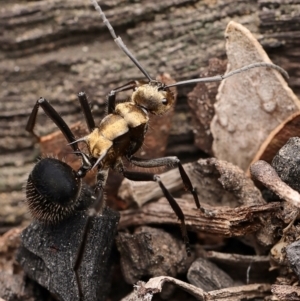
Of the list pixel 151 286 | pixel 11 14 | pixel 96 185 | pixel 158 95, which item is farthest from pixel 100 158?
pixel 11 14

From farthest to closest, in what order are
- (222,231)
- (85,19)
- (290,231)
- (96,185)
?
(85,19) → (96,185) → (222,231) → (290,231)

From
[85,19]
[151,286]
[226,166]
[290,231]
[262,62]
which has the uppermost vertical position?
[85,19]

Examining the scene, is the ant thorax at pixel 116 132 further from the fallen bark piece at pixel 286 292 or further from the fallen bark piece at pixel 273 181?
the fallen bark piece at pixel 286 292

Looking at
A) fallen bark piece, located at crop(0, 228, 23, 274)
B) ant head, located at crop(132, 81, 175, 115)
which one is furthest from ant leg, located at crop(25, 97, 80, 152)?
fallen bark piece, located at crop(0, 228, 23, 274)

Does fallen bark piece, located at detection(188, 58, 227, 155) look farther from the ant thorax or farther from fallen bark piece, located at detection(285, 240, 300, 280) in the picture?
fallen bark piece, located at detection(285, 240, 300, 280)

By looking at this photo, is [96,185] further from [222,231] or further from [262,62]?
[262,62]

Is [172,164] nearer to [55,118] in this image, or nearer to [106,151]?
[106,151]

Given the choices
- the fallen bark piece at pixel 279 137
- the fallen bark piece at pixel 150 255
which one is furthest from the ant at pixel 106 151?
the fallen bark piece at pixel 279 137

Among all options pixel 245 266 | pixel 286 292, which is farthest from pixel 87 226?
pixel 286 292
